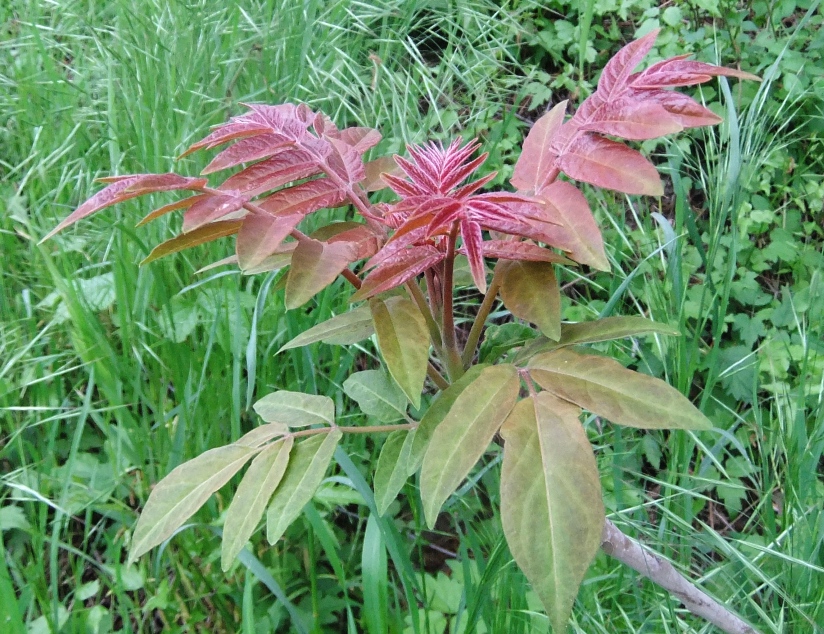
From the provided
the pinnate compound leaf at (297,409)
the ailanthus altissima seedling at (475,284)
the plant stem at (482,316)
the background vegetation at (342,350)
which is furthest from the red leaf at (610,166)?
the pinnate compound leaf at (297,409)

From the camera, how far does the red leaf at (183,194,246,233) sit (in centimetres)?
51

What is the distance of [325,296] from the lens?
4.62ft

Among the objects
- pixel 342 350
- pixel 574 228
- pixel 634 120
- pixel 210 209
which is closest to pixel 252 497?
pixel 210 209

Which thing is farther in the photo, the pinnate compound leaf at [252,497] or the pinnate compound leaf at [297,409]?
the pinnate compound leaf at [297,409]

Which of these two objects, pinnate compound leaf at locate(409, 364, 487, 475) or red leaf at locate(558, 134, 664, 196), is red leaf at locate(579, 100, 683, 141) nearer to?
red leaf at locate(558, 134, 664, 196)

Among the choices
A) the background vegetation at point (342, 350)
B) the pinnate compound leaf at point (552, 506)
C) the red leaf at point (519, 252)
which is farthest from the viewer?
the background vegetation at point (342, 350)

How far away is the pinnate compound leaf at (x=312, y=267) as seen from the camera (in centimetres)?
50

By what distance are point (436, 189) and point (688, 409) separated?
0.85ft

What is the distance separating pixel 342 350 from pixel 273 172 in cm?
108

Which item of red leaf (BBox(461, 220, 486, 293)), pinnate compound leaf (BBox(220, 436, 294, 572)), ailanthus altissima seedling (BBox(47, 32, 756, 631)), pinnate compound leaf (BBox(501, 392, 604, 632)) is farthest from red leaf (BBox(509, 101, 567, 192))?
pinnate compound leaf (BBox(220, 436, 294, 572))

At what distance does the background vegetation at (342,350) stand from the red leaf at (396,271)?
22cm

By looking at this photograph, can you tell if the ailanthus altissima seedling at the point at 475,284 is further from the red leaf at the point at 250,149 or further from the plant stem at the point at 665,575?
the plant stem at the point at 665,575

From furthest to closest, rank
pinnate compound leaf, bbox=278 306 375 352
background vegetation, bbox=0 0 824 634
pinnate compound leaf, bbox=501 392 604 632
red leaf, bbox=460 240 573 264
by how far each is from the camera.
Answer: background vegetation, bbox=0 0 824 634 < pinnate compound leaf, bbox=278 306 375 352 < red leaf, bbox=460 240 573 264 < pinnate compound leaf, bbox=501 392 604 632

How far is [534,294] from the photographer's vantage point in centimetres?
53
